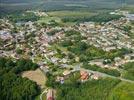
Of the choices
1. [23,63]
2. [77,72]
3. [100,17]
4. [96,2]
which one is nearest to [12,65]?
[23,63]

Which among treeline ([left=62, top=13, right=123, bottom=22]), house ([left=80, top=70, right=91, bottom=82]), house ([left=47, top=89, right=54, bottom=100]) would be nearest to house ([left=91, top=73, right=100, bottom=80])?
house ([left=80, top=70, right=91, bottom=82])

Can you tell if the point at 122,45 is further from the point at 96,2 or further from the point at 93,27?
the point at 96,2

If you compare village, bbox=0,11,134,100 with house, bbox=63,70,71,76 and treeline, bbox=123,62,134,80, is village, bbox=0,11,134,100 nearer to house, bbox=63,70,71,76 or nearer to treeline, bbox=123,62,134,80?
house, bbox=63,70,71,76

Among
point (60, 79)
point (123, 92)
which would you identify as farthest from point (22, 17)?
point (123, 92)

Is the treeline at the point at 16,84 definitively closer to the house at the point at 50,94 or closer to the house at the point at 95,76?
the house at the point at 50,94

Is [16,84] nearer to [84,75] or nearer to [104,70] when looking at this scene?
[84,75]
